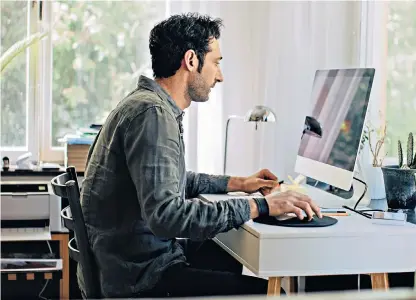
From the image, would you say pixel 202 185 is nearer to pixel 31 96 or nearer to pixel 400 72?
pixel 400 72

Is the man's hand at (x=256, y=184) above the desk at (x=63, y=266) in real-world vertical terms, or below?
above

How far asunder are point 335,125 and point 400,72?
0.97 meters

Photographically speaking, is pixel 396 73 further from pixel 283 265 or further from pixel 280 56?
pixel 283 265

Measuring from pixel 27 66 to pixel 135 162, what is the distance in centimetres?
206

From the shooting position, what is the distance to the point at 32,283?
3.41 m

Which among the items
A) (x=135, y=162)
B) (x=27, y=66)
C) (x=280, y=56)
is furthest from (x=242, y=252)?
(x=27, y=66)

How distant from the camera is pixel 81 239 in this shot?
1.75 m

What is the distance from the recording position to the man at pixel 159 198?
5.47 feet

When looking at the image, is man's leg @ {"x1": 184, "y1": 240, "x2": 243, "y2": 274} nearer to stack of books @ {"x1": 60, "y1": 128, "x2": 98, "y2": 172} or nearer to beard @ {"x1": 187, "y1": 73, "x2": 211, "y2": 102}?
beard @ {"x1": 187, "y1": 73, "x2": 211, "y2": 102}

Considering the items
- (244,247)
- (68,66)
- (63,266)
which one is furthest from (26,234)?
(244,247)

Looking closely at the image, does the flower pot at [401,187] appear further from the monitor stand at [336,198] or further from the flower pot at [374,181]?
the flower pot at [374,181]

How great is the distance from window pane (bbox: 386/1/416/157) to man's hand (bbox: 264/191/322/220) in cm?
136

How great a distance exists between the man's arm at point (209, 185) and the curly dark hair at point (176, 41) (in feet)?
1.56

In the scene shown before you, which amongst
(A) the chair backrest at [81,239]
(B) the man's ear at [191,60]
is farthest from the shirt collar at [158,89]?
(A) the chair backrest at [81,239]
